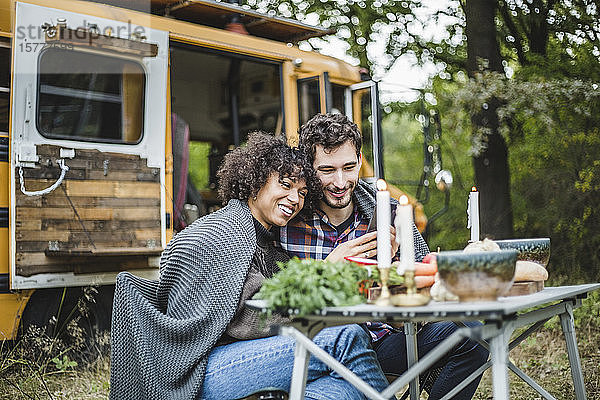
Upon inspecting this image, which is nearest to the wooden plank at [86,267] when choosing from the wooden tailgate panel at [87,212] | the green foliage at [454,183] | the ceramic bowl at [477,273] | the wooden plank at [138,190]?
the wooden tailgate panel at [87,212]

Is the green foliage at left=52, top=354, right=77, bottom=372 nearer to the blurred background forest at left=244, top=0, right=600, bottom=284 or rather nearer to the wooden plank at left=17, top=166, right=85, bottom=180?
the wooden plank at left=17, top=166, right=85, bottom=180

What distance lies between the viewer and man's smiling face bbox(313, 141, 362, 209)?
116 inches

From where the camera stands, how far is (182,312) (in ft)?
7.94

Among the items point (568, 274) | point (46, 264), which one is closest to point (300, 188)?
point (46, 264)

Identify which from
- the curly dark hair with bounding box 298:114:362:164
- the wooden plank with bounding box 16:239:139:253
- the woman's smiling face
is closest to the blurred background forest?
the wooden plank with bounding box 16:239:139:253

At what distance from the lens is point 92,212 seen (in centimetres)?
460

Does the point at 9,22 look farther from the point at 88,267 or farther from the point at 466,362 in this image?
the point at 466,362

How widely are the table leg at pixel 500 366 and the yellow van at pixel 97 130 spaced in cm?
323

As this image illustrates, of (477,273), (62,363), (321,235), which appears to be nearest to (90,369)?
(62,363)

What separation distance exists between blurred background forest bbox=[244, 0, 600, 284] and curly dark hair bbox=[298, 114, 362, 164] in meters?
3.29

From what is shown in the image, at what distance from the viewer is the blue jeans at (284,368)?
2.27m

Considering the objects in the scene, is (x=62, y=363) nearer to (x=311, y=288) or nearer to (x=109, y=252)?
(x=109, y=252)

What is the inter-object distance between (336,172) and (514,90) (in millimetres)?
4060

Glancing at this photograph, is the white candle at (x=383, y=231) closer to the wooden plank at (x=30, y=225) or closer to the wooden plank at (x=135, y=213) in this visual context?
the wooden plank at (x=30, y=225)
